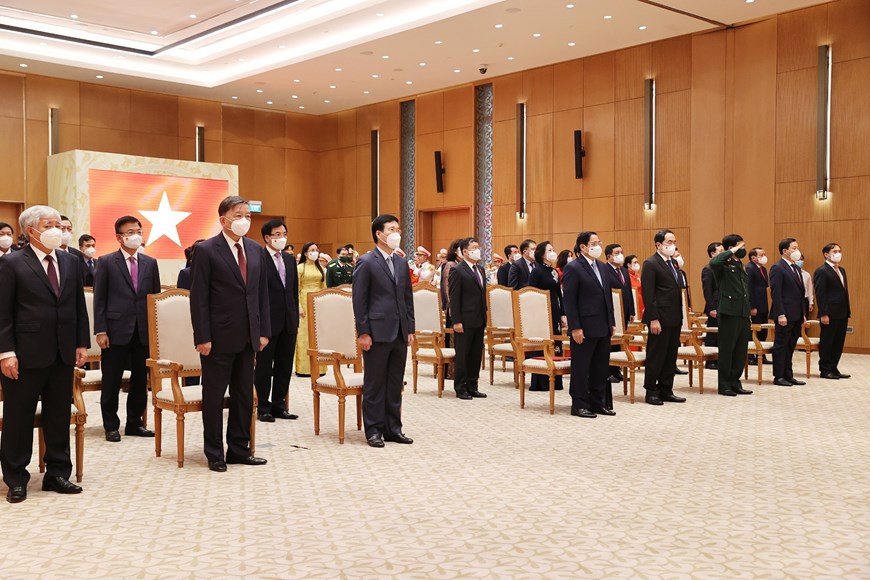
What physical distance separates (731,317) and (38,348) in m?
6.16

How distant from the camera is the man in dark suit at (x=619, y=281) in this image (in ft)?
27.8

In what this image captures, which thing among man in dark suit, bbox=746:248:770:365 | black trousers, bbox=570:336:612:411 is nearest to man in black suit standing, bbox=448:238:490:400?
black trousers, bbox=570:336:612:411

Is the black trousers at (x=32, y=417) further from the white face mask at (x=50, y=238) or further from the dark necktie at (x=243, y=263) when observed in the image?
the dark necktie at (x=243, y=263)

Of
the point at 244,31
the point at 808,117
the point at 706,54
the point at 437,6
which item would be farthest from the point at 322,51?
the point at 808,117

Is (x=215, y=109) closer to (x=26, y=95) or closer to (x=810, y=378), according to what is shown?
(x=26, y=95)

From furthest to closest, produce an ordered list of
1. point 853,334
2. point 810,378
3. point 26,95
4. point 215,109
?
1. point 215,109
2. point 26,95
3. point 853,334
4. point 810,378

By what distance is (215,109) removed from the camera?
63.0 feet

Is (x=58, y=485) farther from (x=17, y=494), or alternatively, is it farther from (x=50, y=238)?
(x=50, y=238)

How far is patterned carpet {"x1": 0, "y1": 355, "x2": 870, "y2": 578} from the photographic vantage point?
124 inches

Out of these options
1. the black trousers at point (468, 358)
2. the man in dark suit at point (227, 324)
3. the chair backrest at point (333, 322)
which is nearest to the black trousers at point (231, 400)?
the man in dark suit at point (227, 324)

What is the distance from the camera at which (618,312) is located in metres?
7.89

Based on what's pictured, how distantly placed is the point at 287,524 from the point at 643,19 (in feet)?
37.1

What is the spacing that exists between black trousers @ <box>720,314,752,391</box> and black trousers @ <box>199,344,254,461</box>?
4.88m

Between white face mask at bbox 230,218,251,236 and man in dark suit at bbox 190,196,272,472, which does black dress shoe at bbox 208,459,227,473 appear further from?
white face mask at bbox 230,218,251,236
